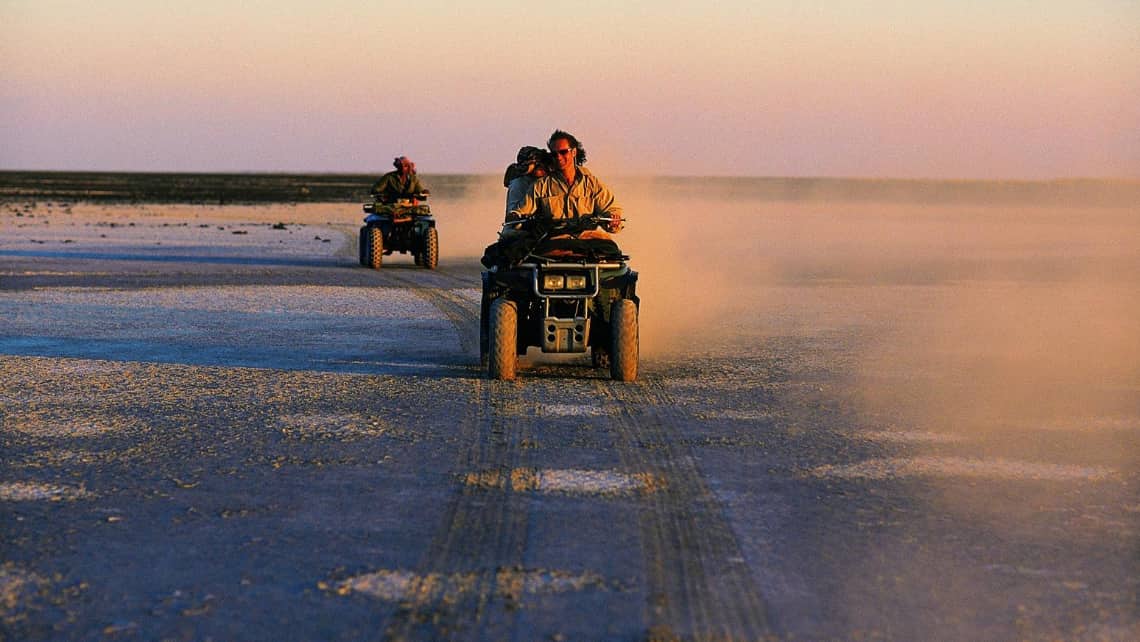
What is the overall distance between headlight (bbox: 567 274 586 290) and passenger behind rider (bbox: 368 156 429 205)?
53.7 ft

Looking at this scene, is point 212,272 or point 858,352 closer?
point 858,352

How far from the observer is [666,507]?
7301 mm

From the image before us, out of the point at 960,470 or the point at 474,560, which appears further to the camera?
the point at 960,470

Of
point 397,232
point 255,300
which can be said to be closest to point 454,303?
point 255,300

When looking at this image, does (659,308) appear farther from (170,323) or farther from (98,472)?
(98,472)

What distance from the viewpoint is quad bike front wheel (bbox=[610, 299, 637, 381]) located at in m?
11.7

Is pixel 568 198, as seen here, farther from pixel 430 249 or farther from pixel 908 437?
pixel 430 249

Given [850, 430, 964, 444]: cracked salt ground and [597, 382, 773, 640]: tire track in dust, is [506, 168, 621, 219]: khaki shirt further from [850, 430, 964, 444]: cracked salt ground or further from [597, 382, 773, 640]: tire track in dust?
[850, 430, 964, 444]: cracked salt ground

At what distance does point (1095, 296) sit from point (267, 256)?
57.0ft

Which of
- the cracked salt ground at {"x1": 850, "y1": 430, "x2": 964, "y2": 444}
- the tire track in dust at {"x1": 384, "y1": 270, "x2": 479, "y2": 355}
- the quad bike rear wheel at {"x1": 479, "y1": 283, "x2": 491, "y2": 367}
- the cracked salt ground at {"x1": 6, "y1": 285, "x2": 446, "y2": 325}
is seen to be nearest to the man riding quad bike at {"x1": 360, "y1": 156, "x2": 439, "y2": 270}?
the tire track in dust at {"x1": 384, "y1": 270, "x2": 479, "y2": 355}

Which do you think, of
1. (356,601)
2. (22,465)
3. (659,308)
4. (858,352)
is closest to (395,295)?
(659,308)

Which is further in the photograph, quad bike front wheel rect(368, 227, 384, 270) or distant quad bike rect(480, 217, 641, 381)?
quad bike front wheel rect(368, 227, 384, 270)

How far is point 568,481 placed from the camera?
25.9ft

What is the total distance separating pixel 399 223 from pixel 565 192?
15.6 m
